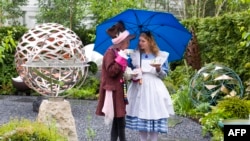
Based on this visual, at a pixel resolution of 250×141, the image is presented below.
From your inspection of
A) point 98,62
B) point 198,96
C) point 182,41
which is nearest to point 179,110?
point 198,96

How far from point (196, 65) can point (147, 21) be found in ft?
16.5

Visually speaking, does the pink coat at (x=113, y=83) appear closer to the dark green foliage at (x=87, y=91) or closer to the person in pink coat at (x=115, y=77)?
the person in pink coat at (x=115, y=77)

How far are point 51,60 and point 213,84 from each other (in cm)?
349

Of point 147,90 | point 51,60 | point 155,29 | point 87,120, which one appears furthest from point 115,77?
point 87,120

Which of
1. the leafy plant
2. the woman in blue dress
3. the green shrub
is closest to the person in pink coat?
the woman in blue dress

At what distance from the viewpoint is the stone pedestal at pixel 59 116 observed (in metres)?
5.27

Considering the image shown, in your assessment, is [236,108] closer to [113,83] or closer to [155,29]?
[155,29]

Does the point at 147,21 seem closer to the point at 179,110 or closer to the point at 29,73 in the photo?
the point at 29,73

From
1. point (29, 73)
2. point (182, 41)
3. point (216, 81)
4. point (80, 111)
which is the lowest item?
point (80, 111)

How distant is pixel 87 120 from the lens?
7.92 meters

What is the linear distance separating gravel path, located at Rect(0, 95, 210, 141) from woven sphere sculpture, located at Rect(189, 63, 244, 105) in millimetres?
656

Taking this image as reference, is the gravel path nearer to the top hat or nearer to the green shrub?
the top hat

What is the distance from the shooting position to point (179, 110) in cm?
857

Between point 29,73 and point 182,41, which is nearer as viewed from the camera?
point 182,41
